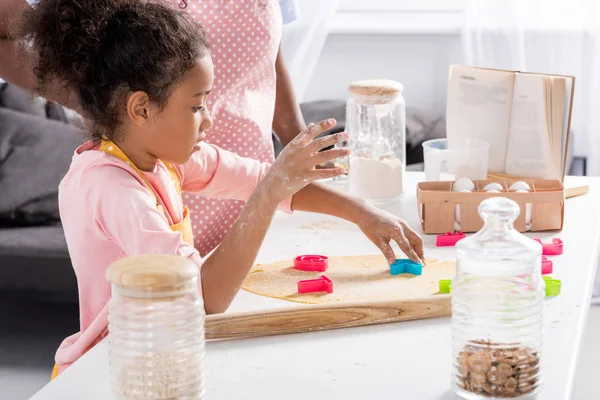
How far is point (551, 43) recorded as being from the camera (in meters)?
3.63

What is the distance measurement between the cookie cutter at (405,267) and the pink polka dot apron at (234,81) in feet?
1.49

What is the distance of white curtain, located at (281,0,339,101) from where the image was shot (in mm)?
3830

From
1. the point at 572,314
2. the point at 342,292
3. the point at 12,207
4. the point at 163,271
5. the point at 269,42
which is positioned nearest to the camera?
the point at 163,271

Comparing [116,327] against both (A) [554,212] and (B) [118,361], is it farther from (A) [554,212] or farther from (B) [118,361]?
(A) [554,212]

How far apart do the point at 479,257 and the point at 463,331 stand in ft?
0.27

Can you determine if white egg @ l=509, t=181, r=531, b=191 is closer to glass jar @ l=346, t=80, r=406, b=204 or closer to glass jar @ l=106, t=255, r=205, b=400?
glass jar @ l=346, t=80, r=406, b=204

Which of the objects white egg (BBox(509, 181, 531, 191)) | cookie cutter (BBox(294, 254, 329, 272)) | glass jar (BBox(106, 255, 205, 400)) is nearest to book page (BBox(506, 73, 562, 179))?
white egg (BBox(509, 181, 531, 191))

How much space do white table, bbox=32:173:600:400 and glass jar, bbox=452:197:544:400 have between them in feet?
0.14

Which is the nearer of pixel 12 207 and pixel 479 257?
pixel 479 257

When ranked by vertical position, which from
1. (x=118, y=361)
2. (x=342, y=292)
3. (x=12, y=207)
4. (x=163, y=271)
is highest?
(x=163, y=271)

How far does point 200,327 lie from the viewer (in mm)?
926

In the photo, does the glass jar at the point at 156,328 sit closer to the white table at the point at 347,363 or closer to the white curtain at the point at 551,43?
the white table at the point at 347,363

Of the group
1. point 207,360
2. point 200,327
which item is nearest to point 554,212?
point 207,360

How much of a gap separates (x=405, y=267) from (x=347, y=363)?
0.36 m
